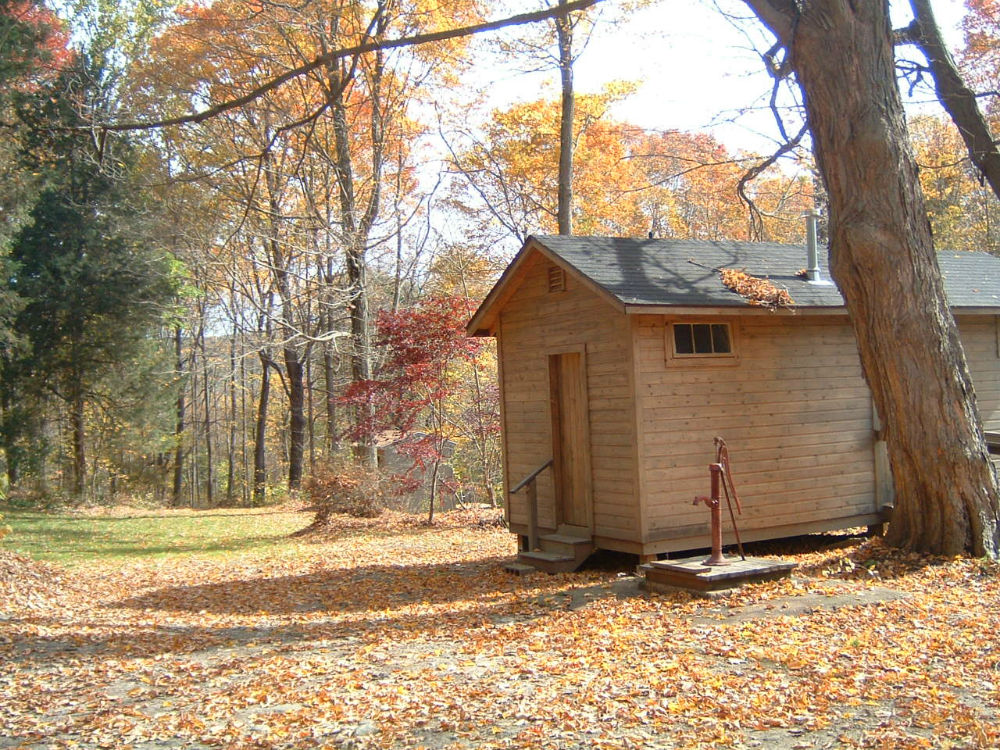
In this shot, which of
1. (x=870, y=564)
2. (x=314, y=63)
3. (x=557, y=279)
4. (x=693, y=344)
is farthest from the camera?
(x=557, y=279)

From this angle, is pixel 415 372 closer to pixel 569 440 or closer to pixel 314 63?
pixel 569 440

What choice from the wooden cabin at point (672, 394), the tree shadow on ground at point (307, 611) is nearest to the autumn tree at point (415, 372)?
the wooden cabin at point (672, 394)

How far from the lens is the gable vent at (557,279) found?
37.0ft

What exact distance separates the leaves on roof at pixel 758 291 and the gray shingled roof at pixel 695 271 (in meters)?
0.10

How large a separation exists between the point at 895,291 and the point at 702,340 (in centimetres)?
235

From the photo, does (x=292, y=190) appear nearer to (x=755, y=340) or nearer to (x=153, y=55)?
(x=153, y=55)

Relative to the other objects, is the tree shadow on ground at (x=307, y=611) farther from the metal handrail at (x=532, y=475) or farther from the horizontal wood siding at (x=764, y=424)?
the horizontal wood siding at (x=764, y=424)

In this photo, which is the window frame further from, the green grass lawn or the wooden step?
the green grass lawn

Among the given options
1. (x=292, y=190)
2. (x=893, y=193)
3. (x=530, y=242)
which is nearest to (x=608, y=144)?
(x=292, y=190)

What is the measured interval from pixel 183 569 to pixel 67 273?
13.2 metres

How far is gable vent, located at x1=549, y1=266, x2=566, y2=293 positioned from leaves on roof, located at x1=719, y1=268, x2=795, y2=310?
2.01 metres

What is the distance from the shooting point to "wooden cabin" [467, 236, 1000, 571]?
10.2 meters

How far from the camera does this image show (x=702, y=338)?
10.6m

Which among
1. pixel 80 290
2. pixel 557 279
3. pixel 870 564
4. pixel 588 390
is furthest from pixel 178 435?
pixel 870 564
